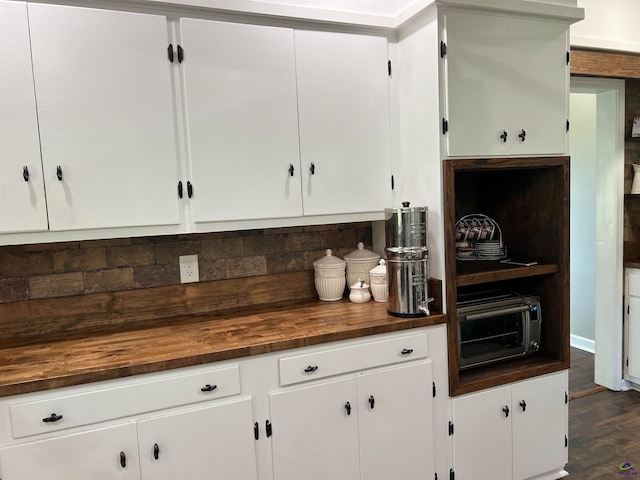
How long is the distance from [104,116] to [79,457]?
1.26 m

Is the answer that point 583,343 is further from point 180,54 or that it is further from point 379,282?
point 180,54

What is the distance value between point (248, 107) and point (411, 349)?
4.22 ft

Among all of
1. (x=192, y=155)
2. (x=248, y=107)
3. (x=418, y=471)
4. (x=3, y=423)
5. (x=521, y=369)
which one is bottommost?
(x=418, y=471)

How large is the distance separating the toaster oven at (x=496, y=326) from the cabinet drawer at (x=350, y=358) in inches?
10.9

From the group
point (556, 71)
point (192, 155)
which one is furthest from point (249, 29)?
point (556, 71)

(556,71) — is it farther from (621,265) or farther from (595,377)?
(595,377)

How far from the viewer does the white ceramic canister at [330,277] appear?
2351 millimetres

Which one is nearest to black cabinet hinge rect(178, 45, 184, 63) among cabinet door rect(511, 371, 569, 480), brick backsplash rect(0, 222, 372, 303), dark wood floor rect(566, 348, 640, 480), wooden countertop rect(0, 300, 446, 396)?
brick backsplash rect(0, 222, 372, 303)

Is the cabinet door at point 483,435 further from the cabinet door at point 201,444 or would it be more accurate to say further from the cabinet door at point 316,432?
the cabinet door at point 201,444

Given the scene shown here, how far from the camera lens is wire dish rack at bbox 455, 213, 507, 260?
8.18ft

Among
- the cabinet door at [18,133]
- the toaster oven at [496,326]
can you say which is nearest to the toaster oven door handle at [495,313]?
the toaster oven at [496,326]

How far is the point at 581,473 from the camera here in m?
2.42

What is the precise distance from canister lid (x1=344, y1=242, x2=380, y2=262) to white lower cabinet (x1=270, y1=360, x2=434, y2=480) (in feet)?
2.00

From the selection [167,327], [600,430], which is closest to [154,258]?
[167,327]
